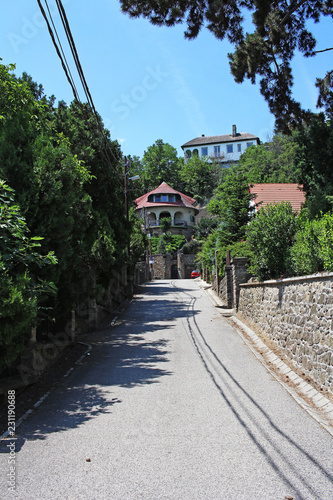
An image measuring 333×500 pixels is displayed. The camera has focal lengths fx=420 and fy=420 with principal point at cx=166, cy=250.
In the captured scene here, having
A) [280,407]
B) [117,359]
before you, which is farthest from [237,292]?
[280,407]

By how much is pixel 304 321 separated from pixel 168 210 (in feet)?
196

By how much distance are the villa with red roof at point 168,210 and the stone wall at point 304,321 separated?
54.8 m

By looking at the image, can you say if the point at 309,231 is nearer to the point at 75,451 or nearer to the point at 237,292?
the point at 75,451

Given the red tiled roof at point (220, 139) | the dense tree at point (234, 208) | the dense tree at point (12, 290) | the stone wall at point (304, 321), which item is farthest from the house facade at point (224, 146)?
the dense tree at point (12, 290)

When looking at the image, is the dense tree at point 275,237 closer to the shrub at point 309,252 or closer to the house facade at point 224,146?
the shrub at point 309,252

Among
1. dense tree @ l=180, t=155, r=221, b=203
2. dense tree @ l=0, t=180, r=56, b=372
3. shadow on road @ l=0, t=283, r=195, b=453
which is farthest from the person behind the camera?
dense tree @ l=180, t=155, r=221, b=203

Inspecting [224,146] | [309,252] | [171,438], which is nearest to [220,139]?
[224,146]

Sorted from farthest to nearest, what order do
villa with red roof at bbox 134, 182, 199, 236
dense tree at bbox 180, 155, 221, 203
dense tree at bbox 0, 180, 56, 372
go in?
dense tree at bbox 180, 155, 221, 203
villa with red roof at bbox 134, 182, 199, 236
dense tree at bbox 0, 180, 56, 372

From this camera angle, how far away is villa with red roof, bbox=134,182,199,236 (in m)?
66.7

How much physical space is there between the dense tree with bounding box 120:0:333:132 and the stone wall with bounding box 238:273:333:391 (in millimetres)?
4615

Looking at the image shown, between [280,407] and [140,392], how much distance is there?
241 cm

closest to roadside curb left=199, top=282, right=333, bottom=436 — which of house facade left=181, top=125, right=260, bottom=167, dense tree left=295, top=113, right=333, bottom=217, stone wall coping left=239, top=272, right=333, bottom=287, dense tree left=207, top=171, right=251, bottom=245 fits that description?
stone wall coping left=239, top=272, right=333, bottom=287

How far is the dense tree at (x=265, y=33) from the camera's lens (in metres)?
9.01

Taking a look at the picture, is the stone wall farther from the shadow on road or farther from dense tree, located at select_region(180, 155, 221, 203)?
dense tree, located at select_region(180, 155, 221, 203)
